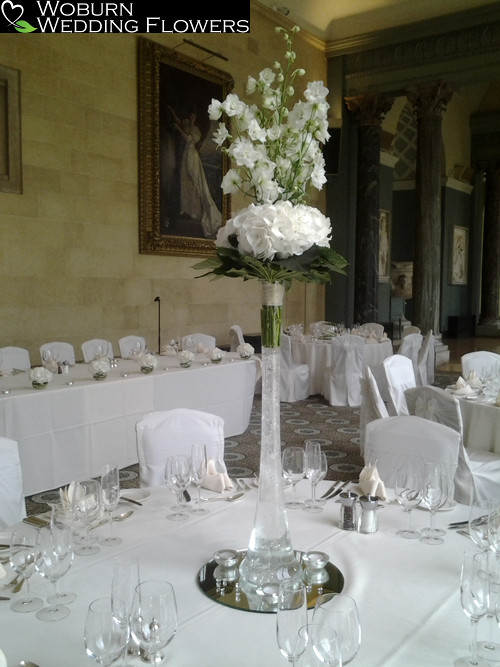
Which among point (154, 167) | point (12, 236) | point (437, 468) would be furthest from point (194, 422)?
point (154, 167)

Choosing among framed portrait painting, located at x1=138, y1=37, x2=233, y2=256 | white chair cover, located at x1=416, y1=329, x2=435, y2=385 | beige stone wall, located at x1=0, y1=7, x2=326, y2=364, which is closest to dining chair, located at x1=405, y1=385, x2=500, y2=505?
white chair cover, located at x1=416, y1=329, x2=435, y2=385

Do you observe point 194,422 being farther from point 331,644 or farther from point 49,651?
point 331,644

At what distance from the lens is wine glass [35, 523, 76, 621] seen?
1542mm

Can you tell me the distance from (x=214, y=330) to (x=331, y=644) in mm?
9755

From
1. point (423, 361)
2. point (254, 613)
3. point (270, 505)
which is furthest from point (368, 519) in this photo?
point (423, 361)

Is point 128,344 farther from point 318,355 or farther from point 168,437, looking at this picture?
point 168,437

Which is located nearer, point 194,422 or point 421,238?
point 194,422

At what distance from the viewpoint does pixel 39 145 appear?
26.2ft

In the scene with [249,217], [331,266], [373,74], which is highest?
[373,74]

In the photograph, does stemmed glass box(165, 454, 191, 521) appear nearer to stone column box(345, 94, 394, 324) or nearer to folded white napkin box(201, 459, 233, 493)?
folded white napkin box(201, 459, 233, 493)

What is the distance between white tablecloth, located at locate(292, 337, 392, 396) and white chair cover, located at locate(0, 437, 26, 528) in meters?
6.08

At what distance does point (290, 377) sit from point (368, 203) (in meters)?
5.80

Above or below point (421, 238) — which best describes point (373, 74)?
above

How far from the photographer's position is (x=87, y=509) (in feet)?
6.32
